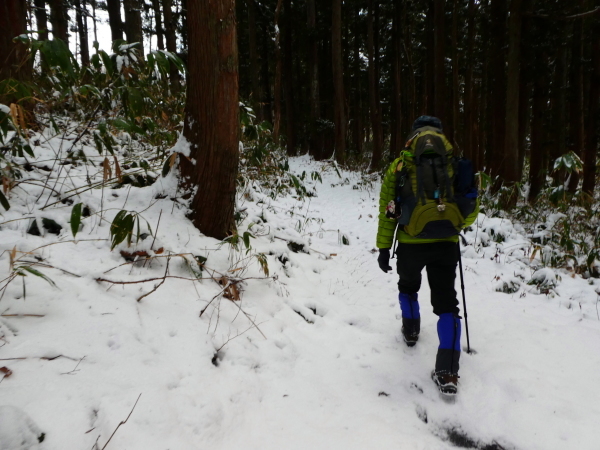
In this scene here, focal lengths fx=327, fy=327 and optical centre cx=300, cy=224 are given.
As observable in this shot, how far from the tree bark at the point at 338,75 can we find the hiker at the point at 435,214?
11378mm

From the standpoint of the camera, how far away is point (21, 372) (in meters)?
1.52

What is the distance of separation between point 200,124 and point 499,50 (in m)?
8.82

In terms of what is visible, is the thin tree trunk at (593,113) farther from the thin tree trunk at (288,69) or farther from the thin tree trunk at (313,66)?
the thin tree trunk at (288,69)

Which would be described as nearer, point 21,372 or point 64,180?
point 21,372

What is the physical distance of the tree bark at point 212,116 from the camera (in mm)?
3064

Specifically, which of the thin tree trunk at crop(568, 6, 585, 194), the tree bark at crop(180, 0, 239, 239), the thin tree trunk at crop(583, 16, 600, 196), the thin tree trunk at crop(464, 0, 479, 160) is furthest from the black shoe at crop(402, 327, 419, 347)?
the thin tree trunk at crop(464, 0, 479, 160)

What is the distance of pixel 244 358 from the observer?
7.54ft

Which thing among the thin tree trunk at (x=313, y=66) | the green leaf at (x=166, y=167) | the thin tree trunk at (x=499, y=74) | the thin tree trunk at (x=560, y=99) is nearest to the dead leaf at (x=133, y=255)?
the green leaf at (x=166, y=167)

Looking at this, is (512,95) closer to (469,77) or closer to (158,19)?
(469,77)

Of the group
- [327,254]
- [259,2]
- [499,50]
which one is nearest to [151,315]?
[327,254]

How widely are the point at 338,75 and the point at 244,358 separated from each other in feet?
41.3

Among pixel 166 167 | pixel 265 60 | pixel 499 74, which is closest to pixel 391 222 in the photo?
pixel 166 167

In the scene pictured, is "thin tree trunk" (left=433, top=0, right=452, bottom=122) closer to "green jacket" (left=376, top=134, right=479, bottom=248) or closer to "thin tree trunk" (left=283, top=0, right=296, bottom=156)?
"green jacket" (left=376, top=134, right=479, bottom=248)

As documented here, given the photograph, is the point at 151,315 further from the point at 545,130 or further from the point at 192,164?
the point at 545,130
